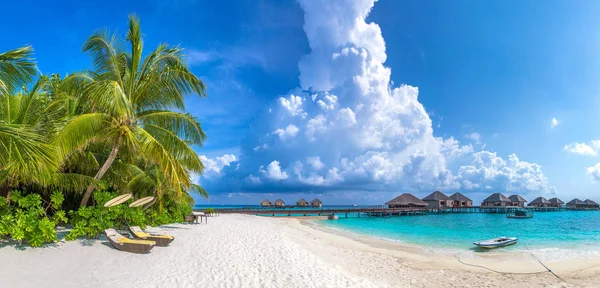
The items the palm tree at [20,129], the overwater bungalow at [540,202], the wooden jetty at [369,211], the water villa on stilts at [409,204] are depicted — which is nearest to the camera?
the palm tree at [20,129]

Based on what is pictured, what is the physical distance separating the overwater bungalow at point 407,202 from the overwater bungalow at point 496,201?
20.1m

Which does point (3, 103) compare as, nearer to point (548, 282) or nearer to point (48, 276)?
point (48, 276)

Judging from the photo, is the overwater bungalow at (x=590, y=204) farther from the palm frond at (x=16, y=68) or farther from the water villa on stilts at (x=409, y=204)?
the palm frond at (x=16, y=68)

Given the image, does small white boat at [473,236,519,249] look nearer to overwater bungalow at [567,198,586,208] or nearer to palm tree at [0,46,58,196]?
palm tree at [0,46,58,196]

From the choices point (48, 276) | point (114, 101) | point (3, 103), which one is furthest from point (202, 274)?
point (3, 103)

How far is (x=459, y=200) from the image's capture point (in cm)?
5778

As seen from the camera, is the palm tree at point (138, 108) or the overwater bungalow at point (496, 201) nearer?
the palm tree at point (138, 108)

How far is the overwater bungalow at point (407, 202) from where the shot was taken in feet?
167

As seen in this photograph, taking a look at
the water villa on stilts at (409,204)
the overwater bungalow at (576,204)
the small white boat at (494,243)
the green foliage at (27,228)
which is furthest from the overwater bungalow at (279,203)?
the overwater bungalow at (576,204)

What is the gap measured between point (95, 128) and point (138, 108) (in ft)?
6.56

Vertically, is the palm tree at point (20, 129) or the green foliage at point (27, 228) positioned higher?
the palm tree at point (20, 129)

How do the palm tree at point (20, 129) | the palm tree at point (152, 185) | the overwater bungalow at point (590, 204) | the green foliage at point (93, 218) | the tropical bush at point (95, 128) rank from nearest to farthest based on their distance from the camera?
1. the palm tree at point (20, 129)
2. the tropical bush at point (95, 128)
3. the green foliage at point (93, 218)
4. the palm tree at point (152, 185)
5. the overwater bungalow at point (590, 204)

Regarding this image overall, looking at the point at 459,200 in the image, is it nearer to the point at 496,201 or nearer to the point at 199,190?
the point at 496,201

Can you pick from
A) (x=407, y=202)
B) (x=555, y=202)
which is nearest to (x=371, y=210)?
(x=407, y=202)
